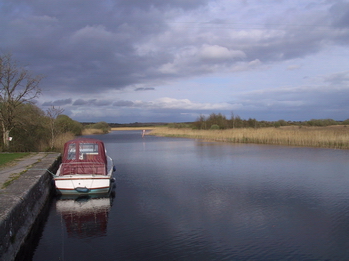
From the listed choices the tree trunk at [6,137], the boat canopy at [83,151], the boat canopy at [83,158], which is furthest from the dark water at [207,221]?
the tree trunk at [6,137]

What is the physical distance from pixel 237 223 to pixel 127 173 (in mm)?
8037

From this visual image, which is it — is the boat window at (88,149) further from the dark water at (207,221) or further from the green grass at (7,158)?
the green grass at (7,158)

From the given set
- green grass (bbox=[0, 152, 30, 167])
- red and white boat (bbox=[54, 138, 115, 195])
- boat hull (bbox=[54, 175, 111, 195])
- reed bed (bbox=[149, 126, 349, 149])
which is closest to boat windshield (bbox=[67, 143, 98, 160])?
red and white boat (bbox=[54, 138, 115, 195])

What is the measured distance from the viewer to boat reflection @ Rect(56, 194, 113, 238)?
715 cm

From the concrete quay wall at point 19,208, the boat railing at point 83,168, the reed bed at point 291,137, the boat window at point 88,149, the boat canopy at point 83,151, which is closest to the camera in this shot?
the concrete quay wall at point 19,208

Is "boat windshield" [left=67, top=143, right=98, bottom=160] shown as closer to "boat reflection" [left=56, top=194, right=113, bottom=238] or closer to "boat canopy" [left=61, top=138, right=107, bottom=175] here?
"boat canopy" [left=61, top=138, right=107, bottom=175]

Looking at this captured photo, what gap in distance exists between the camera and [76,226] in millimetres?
7500

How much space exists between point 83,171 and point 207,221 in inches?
195

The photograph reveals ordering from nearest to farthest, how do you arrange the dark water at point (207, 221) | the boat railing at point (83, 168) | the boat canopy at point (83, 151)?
1. the dark water at point (207, 221)
2. the boat railing at point (83, 168)
3. the boat canopy at point (83, 151)

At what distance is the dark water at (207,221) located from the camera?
5996mm

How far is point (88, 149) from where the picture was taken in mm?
12070

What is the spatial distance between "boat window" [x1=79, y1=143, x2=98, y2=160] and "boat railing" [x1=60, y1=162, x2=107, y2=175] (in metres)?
1.08

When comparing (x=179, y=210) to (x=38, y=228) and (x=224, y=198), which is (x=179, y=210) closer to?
(x=224, y=198)

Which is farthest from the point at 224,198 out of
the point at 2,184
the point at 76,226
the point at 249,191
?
the point at 2,184
